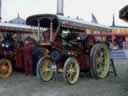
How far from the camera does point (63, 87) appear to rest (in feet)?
36.1

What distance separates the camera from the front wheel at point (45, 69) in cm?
1200

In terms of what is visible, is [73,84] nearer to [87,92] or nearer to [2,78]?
[87,92]

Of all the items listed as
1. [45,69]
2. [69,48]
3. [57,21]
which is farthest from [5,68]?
[57,21]

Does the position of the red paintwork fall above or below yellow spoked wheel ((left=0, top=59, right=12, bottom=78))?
above

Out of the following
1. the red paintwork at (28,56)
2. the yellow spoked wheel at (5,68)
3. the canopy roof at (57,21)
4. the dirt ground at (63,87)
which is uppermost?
the canopy roof at (57,21)

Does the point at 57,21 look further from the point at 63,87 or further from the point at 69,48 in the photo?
the point at 63,87

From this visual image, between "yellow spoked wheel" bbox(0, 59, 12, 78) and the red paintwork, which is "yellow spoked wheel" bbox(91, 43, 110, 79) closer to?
the red paintwork

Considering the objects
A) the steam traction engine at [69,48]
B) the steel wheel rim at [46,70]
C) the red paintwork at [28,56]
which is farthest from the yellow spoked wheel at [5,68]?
the steel wheel rim at [46,70]

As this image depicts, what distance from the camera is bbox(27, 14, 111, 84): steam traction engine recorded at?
11891 mm

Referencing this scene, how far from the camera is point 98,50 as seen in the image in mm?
12844

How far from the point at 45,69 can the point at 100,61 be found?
2126mm

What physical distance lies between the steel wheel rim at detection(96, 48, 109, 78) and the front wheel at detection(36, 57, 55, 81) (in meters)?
1.69

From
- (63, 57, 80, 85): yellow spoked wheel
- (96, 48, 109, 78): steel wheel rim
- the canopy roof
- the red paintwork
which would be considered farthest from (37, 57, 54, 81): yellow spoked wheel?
(96, 48, 109, 78): steel wheel rim

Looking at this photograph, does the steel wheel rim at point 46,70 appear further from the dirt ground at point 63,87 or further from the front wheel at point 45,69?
the dirt ground at point 63,87
